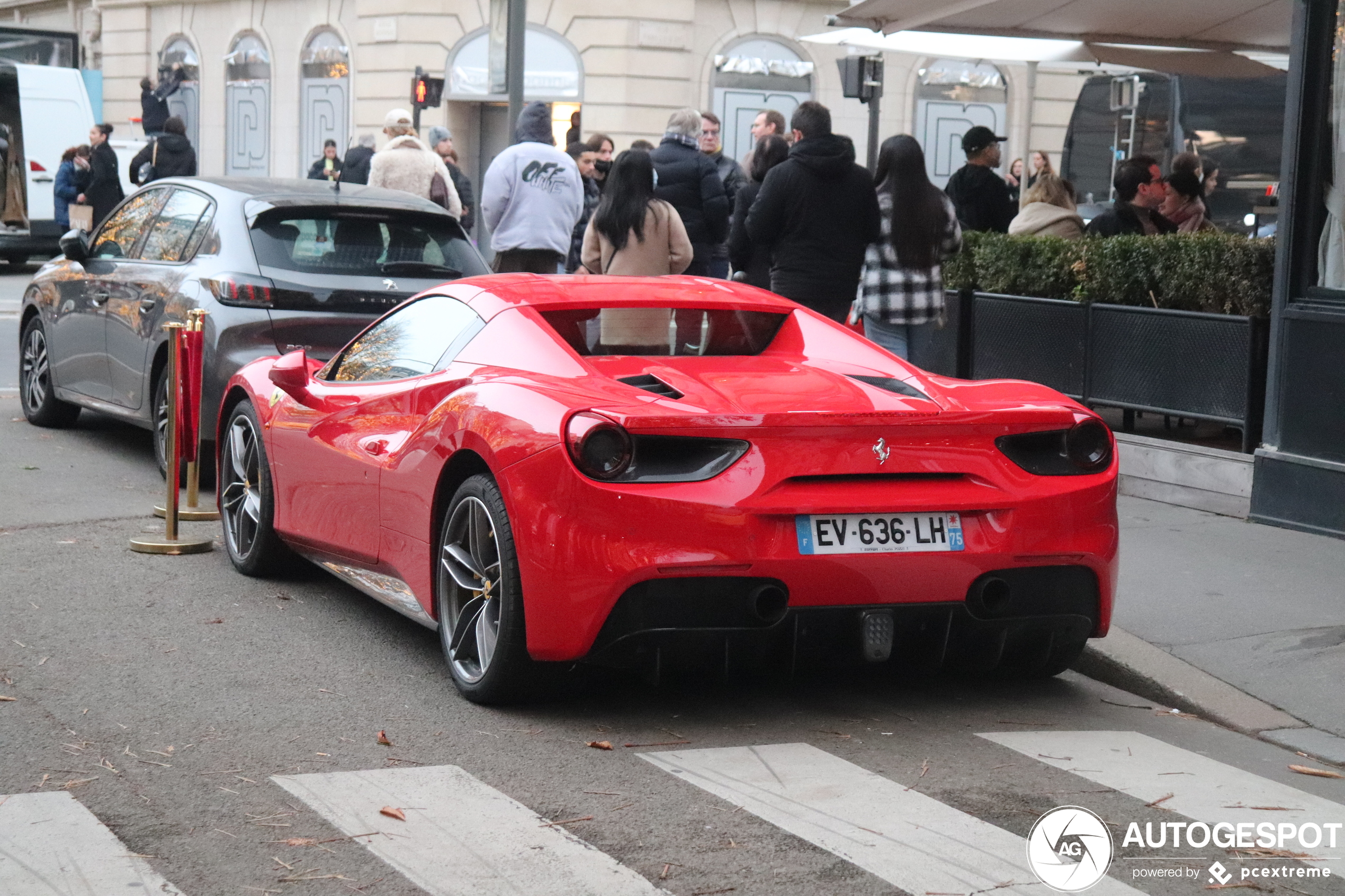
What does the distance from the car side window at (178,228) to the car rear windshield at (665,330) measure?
4.09 meters

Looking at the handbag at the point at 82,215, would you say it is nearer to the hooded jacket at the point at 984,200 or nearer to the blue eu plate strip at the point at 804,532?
the hooded jacket at the point at 984,200

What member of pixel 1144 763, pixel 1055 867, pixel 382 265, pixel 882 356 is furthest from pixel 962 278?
pixel 1055 867

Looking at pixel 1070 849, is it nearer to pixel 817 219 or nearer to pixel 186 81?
pixel 817 219

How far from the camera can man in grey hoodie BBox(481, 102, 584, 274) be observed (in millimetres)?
11953

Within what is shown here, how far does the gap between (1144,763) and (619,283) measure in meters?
2.30

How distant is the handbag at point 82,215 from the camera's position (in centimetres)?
2372

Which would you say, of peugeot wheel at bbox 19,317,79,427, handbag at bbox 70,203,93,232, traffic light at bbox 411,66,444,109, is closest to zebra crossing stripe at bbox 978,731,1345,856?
peugeot wheel at bbox 19,317,79,427

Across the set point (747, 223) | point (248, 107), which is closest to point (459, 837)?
point (747, 223)

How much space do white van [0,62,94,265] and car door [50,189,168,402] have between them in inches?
584

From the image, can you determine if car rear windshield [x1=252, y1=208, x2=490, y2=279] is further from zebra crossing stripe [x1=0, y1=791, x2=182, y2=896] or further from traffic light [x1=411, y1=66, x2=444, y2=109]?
traffic light [x1=411, y1=66, x2=444, y2=109]

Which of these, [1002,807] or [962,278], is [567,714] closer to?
[1002,807]

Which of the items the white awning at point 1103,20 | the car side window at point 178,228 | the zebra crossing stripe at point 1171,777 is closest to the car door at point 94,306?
the car side window at point 178,228

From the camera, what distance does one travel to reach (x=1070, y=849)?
4.10 meters

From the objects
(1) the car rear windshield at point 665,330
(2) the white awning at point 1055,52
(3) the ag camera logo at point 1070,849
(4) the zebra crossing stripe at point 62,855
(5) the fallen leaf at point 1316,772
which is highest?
(2) the white awning at point 1055,52
